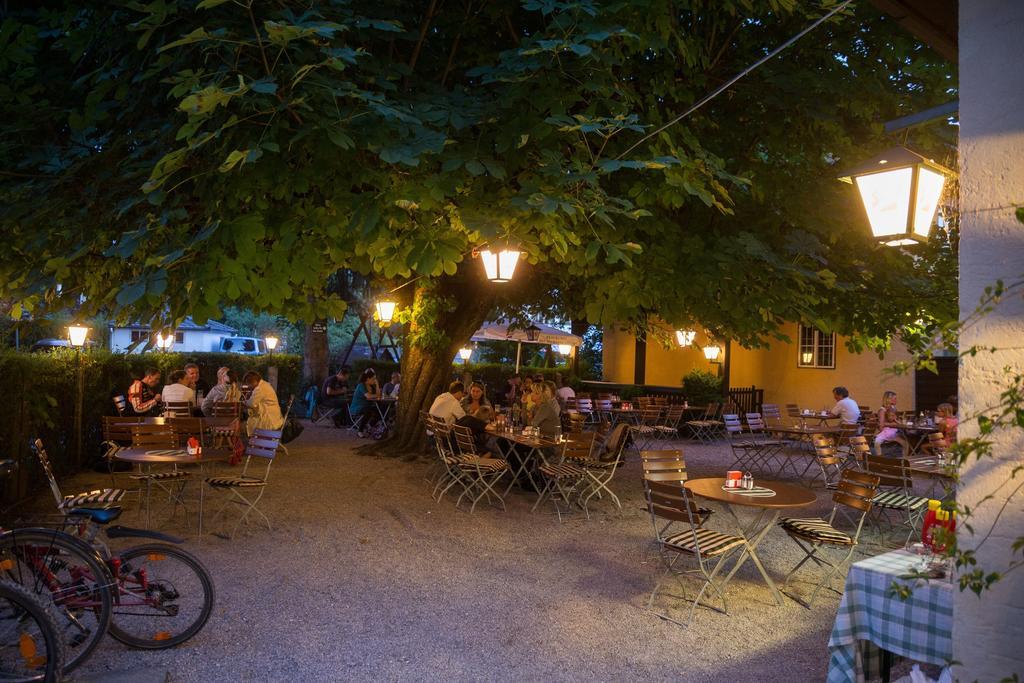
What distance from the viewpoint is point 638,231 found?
778 centimetres

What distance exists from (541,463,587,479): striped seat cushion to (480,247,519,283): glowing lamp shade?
274cm

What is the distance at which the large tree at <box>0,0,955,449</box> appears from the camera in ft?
15.6

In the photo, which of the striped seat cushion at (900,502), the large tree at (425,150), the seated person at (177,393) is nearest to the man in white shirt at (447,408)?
the large tree at (425,150)

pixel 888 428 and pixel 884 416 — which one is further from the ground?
pixel 884 416

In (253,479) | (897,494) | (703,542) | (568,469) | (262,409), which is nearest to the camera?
(703,542)

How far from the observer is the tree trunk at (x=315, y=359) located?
23.2m

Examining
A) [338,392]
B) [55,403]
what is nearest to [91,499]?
[55,403]

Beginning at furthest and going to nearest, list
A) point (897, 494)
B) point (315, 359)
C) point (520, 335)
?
point (315, 359) < point (520, 335) < point (897, 494)

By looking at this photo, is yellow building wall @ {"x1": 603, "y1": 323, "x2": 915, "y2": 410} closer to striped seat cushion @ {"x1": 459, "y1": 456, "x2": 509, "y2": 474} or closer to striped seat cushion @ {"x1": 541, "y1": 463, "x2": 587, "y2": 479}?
striped seat cushion @ {"x1": 541, "y1": 463, "x2": 587, "y2": 479}

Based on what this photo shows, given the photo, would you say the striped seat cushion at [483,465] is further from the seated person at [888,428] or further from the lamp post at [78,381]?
the seated person at [888,428]

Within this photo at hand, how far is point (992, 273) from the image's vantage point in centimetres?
280

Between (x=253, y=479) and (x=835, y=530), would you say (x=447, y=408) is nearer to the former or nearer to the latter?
(x=253, y=479)

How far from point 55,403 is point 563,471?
19.5 feet

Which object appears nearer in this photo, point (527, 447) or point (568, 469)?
point (568, 469)
